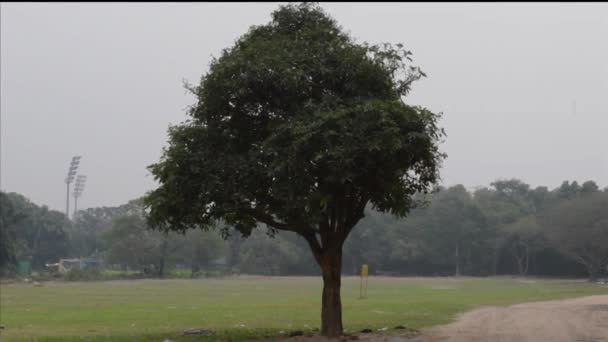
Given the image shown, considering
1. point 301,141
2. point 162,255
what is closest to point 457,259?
point 162,255

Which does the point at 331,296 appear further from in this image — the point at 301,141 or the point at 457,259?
the point at 457,259

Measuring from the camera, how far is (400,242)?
11075 cm

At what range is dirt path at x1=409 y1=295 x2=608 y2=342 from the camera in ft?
69.2

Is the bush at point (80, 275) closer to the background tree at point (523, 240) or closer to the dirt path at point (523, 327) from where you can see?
the background tree at point (523, 240)

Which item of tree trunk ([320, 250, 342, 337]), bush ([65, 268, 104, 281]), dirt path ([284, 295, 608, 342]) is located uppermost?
tree trunk ([320, 250, 342, 337])

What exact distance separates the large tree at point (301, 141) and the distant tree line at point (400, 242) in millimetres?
67453

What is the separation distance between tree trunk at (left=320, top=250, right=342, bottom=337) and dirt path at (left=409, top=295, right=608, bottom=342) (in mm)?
2530

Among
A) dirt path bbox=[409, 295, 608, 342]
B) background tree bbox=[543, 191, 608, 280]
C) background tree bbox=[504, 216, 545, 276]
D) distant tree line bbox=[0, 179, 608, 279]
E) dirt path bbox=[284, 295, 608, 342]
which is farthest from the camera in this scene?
distant tree line bbox=[0, 179, 608, 279]

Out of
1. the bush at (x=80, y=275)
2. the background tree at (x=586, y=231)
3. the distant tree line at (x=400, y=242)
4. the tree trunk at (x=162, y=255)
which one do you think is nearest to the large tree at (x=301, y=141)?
the background tree at (x=586, y=231)

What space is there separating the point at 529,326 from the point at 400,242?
286 ft

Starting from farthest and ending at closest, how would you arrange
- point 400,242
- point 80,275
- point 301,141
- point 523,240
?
1. point 400,242
2. point 523,240
3. point 80,275
4. point 301,141

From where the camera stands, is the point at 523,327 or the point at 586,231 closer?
the point at 523,327

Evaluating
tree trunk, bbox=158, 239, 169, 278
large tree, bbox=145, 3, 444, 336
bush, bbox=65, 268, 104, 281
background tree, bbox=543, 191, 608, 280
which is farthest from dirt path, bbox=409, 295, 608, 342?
tree trunk, bbox=158, 239, 169, 278

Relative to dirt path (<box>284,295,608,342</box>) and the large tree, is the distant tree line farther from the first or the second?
the large tree
